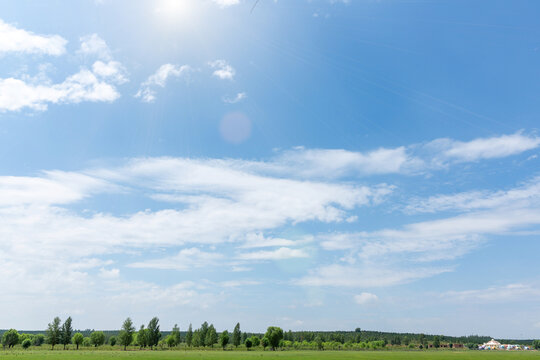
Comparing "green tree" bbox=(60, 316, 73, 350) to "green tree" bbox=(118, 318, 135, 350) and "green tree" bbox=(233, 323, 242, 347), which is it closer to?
"green tree" bbox=(118, 318, 135, 350)

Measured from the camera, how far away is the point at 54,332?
462 ft

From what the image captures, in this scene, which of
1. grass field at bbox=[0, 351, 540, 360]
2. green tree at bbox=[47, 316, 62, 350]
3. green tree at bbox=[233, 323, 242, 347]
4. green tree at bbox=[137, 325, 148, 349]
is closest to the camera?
grass field at bbox=[0, 351, 540, 360]

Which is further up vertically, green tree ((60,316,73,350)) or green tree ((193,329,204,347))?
green tree ((60,316,73,350))

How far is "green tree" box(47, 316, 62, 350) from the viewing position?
13962cm

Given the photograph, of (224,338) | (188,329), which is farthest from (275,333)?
(188,329)

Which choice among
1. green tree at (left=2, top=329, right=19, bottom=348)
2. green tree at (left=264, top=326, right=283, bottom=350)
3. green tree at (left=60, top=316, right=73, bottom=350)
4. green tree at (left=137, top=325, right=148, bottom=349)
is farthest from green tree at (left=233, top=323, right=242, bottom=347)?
green tree at (left=2, top=329, right=19, bottom=348)

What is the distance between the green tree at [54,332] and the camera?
13962 centimetres

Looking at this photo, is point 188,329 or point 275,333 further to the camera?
point 188,329

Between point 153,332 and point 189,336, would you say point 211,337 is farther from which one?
point 153,332

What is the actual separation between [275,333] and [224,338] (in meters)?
25.0

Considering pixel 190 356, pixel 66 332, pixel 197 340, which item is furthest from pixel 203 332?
pixel 190 356

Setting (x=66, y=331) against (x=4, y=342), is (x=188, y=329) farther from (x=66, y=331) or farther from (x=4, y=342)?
(x=4, y=342)

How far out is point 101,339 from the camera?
6683 inches

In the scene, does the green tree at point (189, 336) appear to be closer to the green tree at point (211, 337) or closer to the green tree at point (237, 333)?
the green tree at point (211, 337)
